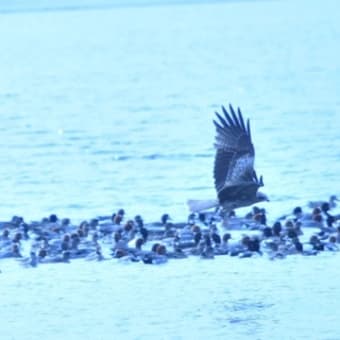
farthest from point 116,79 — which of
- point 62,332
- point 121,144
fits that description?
point 62,332

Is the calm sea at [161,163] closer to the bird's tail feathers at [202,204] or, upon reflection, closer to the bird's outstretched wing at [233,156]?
the bird's tail feathers at [202,204]

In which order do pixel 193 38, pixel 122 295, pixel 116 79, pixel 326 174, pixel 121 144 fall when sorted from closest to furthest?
pixel 122 295, pixel 326 174, pixel 121 144, pixel 116 79, pixel 193 38

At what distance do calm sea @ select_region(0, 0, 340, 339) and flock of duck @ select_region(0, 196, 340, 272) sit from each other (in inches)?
14.9

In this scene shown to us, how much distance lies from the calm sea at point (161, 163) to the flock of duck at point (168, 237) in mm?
378

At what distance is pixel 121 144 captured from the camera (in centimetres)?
4134

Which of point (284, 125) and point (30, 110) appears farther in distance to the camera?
point (30, 110)

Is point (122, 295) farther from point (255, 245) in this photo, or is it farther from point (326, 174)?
point (326, 174)

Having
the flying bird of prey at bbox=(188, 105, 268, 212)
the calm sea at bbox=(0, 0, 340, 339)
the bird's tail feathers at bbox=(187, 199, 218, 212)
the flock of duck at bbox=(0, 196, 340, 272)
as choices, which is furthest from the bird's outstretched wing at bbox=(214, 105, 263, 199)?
the flock of duck at bbox=(0, 196, 340, 272)

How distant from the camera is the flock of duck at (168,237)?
23734mm

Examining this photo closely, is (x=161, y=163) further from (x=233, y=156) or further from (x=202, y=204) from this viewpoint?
(x=233, y=156)

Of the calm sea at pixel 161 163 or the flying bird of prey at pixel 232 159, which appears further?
the calm sea at pixel 161 163

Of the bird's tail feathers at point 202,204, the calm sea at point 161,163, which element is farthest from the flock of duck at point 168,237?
the bird's tail feathers at point 202,204

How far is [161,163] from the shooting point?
3638 cm

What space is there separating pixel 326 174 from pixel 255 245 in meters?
8.99
